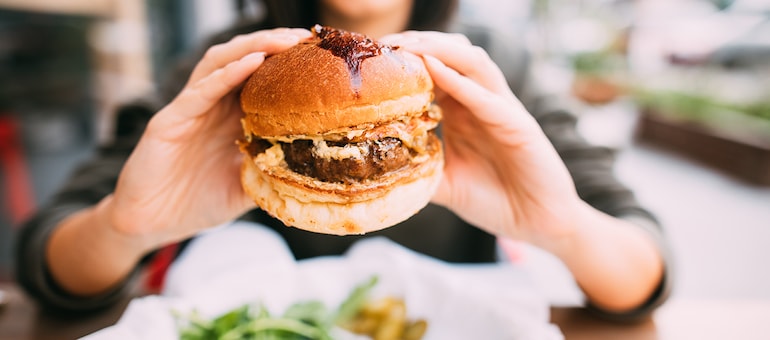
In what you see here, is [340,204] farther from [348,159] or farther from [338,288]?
[338,288]

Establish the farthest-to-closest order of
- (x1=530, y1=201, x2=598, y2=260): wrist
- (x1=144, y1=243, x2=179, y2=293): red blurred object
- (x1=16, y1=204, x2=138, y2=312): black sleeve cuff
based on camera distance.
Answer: (x1=144, y1=243, x2=179, y2=293): red blurred object < (x1=16, y1=204, x2=138, y2=312): black sleeve cuff < (x1=530, y1=201, x2=598, y2=260): wrist

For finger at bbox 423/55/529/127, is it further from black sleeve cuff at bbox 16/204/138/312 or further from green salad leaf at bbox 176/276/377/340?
black sleeve cuff at bbox 16/204/138/312

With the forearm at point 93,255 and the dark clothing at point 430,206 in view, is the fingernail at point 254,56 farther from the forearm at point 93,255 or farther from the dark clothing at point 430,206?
the dark clothing at point 430,206

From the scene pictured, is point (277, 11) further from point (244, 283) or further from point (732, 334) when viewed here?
point (732, 334)

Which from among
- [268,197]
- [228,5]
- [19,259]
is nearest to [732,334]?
[268,197]

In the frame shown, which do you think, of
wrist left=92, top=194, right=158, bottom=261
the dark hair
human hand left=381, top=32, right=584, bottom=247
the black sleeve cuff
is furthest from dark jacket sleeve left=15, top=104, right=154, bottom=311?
human hand left=381, top=32, right=584, bottom=247

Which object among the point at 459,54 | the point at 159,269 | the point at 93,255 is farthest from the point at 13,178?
the point at 459,54

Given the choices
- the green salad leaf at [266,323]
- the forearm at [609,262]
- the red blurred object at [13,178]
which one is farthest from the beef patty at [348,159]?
the red blurred object at [13,178]
